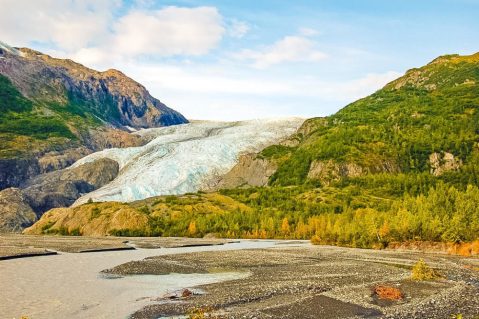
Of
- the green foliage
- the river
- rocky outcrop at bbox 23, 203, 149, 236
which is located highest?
rocky outcrop at bbox 23, 203, 149, 236

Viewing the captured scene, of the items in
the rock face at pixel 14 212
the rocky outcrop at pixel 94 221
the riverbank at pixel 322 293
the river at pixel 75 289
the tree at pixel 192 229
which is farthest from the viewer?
the rock face at pixel 14 212

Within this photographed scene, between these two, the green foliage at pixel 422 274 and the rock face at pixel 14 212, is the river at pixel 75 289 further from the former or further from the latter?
the rock face at pixel 14 212

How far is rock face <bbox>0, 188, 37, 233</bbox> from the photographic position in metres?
164

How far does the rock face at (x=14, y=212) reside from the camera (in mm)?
163875

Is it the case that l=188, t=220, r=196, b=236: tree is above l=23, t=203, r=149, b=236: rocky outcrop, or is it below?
below

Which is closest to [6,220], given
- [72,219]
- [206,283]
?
[72,219]

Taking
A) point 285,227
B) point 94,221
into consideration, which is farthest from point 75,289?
point 94,221

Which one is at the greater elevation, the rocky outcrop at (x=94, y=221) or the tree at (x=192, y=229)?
the rocky outcrop at (x=94, y=221)

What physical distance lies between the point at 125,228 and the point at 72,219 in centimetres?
1969

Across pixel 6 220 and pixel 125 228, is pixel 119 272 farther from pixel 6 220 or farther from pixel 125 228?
pixel 6 220

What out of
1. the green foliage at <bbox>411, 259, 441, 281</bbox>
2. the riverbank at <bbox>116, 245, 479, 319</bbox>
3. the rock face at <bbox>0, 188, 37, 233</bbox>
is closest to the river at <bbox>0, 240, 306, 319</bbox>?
the riverbank at <bbox>116, 245, 479, 319</bbox>

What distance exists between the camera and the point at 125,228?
454ft

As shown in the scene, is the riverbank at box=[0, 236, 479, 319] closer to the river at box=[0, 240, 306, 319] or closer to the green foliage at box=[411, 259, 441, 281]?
the river at box=[0, 240, 306, 319]

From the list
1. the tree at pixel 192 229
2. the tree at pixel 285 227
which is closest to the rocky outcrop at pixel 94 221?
the tree at pixel 192 229
